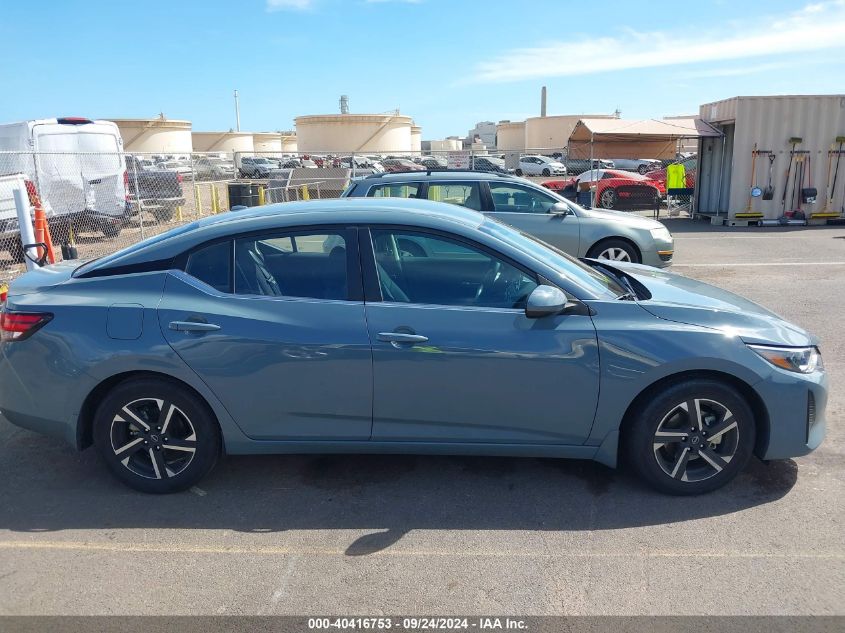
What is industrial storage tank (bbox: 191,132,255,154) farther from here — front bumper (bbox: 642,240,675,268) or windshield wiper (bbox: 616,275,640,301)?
windshield wiper (bbox: 616,275,640,301)

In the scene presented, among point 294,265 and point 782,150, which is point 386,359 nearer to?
point 294,265

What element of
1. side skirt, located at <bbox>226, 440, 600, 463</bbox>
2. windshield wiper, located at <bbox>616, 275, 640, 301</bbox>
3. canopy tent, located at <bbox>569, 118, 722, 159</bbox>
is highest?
canopy tent, located at <bbox>569, 118, 722, 159</bbox>

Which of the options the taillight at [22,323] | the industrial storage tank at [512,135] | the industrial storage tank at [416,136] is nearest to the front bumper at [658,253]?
the taillight at [22,323]

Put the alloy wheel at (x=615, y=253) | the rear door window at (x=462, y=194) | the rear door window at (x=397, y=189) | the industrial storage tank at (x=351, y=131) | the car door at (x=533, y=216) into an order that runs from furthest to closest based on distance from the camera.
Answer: the industrial storage tank at (x=351, y=131) < the alloy wheel at (x=615, y=253) < the car door at (x=533, y=216) < the rear door window at (x=462, y=194) < the rear door window at (x=397, y=189)

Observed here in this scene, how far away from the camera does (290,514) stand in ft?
11.9

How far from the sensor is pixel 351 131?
212 ft

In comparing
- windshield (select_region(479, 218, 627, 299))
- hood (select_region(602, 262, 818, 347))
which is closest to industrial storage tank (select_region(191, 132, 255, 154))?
windshield (select_region(479, 218, 627, 299))

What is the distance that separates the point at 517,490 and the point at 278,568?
1386 mm

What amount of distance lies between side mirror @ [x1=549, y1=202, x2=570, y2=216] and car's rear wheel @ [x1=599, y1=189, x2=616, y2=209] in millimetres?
12155

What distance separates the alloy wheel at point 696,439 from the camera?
3.59 metres

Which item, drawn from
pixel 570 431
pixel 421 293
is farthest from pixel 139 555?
pixel 570 431

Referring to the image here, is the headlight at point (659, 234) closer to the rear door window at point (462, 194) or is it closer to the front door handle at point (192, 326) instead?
the rear door window at point (462, 194)

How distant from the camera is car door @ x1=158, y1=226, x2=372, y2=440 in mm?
3561


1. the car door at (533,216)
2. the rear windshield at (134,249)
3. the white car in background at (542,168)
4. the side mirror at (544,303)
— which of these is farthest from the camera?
the white car in background at (542,168)
